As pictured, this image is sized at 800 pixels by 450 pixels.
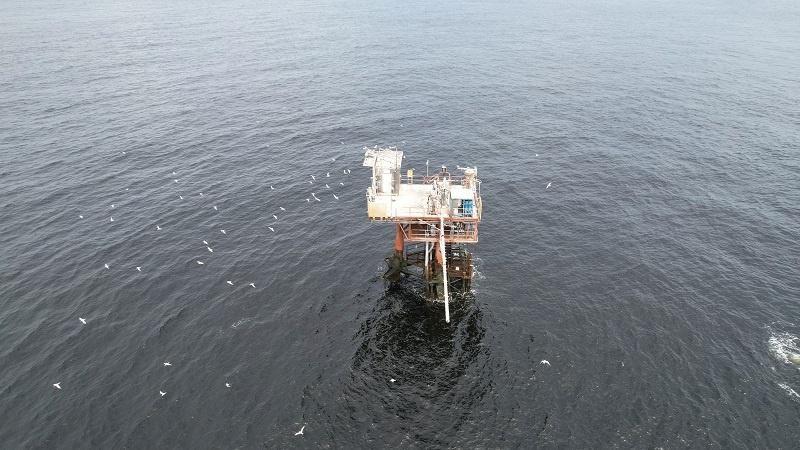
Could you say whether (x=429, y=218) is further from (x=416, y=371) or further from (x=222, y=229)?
(x=222, y=229)

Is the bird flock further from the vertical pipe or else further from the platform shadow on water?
the vertical pipe

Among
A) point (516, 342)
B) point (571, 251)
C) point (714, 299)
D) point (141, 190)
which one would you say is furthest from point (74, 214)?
point (714, 299)

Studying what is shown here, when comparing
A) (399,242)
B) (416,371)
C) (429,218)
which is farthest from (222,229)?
(416,371)

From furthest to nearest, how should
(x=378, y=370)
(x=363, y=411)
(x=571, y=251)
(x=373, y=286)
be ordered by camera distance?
(x=571, y=251) → (x=373, y=286) → (x=378, y=370) → (x=363, y=411)

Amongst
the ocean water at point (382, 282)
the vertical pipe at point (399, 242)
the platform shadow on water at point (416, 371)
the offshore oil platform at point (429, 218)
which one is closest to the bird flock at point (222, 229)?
the ocean water at point (382, 282)

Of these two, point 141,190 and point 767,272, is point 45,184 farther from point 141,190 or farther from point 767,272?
point 767,272

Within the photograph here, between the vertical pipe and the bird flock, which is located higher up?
A: the vertical pipe

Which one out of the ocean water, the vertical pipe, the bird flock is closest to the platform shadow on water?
the ocean water
